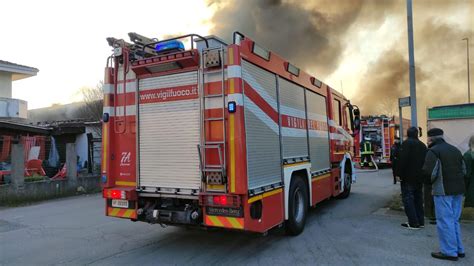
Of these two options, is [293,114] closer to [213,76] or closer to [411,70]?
[213,76]

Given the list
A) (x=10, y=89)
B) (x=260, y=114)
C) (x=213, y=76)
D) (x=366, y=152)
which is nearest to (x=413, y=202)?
(x=260, y=114)

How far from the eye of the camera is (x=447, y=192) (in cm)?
528

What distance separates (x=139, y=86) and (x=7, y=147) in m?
11.2

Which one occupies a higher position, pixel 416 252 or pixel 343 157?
pixel 343 157

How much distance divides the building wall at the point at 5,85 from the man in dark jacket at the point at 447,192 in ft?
74.3

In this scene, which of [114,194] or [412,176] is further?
[412,176]

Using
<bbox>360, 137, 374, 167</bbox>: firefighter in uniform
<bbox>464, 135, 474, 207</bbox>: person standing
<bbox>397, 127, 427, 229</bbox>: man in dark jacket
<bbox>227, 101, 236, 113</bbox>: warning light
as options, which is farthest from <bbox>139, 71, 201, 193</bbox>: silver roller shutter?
<bbox>360, 137, 374, 167</bbox>: firefighter in uniform

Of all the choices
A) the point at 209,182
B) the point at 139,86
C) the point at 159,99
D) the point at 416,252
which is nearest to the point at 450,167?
the point at 416,252

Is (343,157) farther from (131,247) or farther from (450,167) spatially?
(131,247)

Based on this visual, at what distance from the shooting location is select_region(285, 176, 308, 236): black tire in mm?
6418

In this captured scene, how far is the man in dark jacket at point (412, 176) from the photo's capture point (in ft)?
23.2

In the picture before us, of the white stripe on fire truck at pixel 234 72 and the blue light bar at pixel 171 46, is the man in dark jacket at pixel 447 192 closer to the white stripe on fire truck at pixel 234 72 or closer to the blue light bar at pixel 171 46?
the white stripe on fire truck at pixel 234 72

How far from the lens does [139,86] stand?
6.05 meters

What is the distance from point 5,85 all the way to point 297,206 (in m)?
20.9
